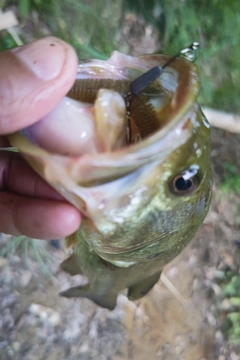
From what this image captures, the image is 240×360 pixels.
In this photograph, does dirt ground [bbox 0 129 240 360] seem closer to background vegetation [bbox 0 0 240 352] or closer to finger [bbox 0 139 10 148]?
background vegetation [bbox 0 0 240 352]

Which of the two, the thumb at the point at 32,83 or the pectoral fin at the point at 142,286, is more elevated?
the thumb at the point at 32,83

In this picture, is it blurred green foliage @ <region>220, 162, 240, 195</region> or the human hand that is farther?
blurred green foliage @ <region>220, 162, 240, 195</region>

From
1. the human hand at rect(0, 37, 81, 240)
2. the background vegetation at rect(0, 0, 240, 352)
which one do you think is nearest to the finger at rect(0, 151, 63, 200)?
the human hand at rect(0, 37, 81, 240)

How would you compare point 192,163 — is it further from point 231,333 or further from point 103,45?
point 231,333

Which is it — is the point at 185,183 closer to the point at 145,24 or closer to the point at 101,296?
the point at 101,296

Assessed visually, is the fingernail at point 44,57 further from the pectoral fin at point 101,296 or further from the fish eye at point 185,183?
the pectoral fin at point 101,296

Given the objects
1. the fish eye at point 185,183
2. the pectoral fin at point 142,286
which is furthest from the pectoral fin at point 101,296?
the fish eye at point 185,183

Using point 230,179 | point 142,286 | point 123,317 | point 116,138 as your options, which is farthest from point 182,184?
point 230,179
